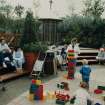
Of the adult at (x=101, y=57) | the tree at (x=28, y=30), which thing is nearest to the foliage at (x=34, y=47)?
the tree at (x=28, y=30)

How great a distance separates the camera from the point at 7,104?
11.4 metres

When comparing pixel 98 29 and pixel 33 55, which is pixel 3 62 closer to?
Answer: pixel 33 55

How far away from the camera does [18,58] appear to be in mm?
16406

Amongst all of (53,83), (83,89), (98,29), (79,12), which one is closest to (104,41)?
(98,29)

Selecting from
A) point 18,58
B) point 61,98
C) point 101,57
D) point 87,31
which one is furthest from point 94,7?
point 61,98

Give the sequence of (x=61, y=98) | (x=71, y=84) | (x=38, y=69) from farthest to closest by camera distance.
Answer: (x=38, y=69) → (x=71, y=84) → (x=61, y=98)

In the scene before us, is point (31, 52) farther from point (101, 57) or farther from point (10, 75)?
point (101, 57)

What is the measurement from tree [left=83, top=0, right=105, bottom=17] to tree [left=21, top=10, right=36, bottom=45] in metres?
17.2

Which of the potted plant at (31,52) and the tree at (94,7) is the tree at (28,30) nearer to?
the potted plant at (31,52)

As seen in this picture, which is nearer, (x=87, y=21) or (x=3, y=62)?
(x=3, y=62)

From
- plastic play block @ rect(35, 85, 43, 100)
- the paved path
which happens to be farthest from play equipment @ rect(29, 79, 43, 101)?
the paved path

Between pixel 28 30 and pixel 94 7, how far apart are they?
18.0 meters

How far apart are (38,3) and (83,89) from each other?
2825 cm

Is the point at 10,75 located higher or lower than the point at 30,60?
lower
